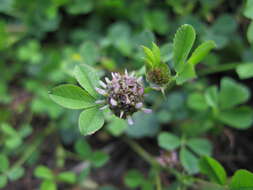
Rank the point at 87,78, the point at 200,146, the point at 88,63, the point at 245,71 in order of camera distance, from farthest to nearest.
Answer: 1. the point at 88,63
2. the point at 200,146
3. the point at 245,71
4. the point at 87,78

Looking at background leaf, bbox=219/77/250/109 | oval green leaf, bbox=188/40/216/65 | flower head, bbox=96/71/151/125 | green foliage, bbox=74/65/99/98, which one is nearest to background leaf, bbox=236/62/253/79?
background leaf, bbox=219/77/250/109

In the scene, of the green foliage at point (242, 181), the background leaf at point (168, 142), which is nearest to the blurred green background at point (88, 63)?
the background leaf at point (168, 142)

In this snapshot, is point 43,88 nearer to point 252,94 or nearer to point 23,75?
point 23,75

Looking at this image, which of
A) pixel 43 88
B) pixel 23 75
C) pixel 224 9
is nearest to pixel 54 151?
pixel 43 88

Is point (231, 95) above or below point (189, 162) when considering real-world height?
above

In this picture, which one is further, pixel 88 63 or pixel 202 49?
pixel 88 63

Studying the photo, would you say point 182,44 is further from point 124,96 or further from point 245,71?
point 245,71

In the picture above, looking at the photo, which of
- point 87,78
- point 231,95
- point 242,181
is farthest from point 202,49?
point 231,95
